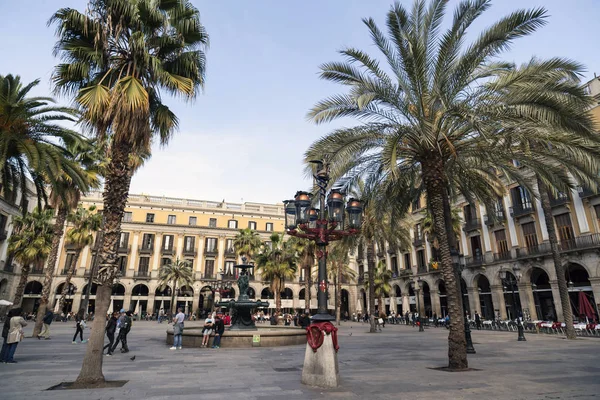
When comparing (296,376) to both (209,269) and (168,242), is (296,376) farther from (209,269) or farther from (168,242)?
(168,242)

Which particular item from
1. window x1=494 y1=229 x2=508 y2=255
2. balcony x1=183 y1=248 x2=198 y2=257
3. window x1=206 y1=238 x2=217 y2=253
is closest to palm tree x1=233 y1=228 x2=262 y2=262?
window x1=206 y1=238 x2=217 y2=253

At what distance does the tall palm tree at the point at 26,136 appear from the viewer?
36.4 ft

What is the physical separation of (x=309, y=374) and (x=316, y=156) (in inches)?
239

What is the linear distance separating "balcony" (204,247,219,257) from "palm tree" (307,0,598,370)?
4352 centimetres

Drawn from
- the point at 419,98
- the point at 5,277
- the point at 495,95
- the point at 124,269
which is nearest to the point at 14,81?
the point at 419,98

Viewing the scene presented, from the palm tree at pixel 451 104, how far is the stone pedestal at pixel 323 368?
4.05m

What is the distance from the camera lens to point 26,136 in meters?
11.9

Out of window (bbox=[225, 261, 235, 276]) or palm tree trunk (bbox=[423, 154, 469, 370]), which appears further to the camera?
window (bbox=[225, 261, 235, 276])

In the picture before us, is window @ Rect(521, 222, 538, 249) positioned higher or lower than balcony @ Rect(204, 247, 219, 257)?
lower

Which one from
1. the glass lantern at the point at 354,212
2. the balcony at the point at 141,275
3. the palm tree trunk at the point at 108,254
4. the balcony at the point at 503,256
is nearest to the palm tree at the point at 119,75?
the palm tree trunk at the point at 108,254

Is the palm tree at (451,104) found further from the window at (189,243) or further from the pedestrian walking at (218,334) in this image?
the window at (189,243)

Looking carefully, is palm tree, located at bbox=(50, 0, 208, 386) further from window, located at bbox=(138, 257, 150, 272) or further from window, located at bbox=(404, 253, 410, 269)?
window, located at bbox=(138, 257, 150, 272)

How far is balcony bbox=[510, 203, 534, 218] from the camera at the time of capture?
98.3ft

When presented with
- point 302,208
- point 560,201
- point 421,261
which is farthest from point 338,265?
point 302,208
